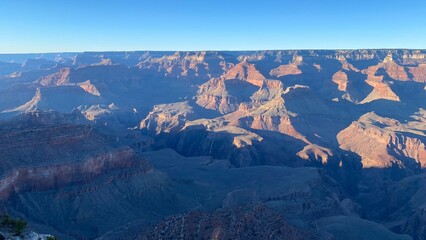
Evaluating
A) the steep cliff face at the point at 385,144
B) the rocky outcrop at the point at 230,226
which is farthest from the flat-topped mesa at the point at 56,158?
the steep cliff face at the point at 385,144

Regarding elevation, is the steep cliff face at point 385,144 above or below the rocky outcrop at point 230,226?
below

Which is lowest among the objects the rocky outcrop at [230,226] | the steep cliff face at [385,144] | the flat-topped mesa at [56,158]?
the steep cliff face at [385,144]

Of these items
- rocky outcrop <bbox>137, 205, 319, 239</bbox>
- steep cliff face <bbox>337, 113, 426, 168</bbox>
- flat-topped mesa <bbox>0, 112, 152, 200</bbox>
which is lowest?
steep cliff face <bbox>337, 113, 426, 168</bbox>

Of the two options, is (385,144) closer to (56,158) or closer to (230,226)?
(56,158)

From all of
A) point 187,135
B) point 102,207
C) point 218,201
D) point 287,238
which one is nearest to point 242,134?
point 187,135

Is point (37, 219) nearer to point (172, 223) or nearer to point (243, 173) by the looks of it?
point (172, 223)

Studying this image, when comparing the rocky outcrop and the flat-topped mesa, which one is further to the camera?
the flat-topped mesa

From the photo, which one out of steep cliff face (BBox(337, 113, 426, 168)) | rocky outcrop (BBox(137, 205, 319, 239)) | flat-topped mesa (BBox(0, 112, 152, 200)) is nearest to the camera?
rocky outcrop (BBox(137, 205, 319, 239))

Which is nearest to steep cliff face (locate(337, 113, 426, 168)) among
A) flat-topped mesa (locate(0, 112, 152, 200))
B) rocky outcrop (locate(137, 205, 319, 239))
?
flat-topped mesa (locate(0, 112, 152, 200))

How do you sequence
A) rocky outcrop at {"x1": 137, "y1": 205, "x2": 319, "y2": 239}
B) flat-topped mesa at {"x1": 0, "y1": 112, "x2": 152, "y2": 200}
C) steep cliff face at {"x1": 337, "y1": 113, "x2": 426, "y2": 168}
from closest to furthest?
rocky outcrop at {"x1": 137, "y1": 205, "x2": 319, "y2": 239} → flat-topped mesa at {"x1": 0, "y1": 112, "x2": 152, "y2": 200} → steep cliff face at {"x1": 337, "y1": 113, "x2": 426, "y2": 168}

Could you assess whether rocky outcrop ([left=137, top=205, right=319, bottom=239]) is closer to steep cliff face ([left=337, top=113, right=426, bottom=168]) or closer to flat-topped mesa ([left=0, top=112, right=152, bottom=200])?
flat-topped mesa ([left=0, top=112, right=152, bottom=200])

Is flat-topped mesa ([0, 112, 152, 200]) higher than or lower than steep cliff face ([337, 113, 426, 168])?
higher

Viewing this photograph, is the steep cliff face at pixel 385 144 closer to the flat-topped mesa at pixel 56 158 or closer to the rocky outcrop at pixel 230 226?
the flat-topped mesa at pixel 56 158
